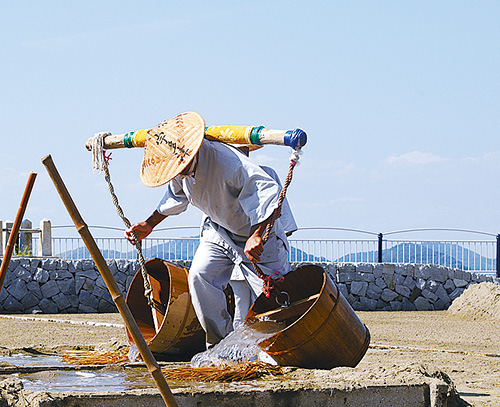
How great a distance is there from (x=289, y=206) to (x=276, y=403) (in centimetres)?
188

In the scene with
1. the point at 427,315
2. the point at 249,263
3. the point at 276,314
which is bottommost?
the point at 427,315

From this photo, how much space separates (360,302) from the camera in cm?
1404

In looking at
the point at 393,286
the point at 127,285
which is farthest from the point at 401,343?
the point at 127,285

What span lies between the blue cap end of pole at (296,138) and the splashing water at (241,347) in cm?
112

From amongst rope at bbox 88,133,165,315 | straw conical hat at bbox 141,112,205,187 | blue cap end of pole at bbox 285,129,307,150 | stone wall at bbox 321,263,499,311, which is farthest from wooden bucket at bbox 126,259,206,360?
stone wall at bbox 321,263,499,311

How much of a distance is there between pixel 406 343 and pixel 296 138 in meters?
4.59

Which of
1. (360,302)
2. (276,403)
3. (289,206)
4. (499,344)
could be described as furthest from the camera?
(360,302)

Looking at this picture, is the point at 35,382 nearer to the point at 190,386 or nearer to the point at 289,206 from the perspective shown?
the point at 190,386

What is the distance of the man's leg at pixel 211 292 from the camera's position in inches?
188

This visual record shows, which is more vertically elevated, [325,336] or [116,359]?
[325,336]

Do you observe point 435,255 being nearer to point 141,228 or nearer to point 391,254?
point 391,254

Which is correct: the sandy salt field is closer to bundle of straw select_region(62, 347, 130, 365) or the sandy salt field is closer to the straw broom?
the straw broom

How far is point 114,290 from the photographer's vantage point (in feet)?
9.66

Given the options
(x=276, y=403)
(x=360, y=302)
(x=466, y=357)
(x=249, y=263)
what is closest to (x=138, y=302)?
(x=249, y=263)
